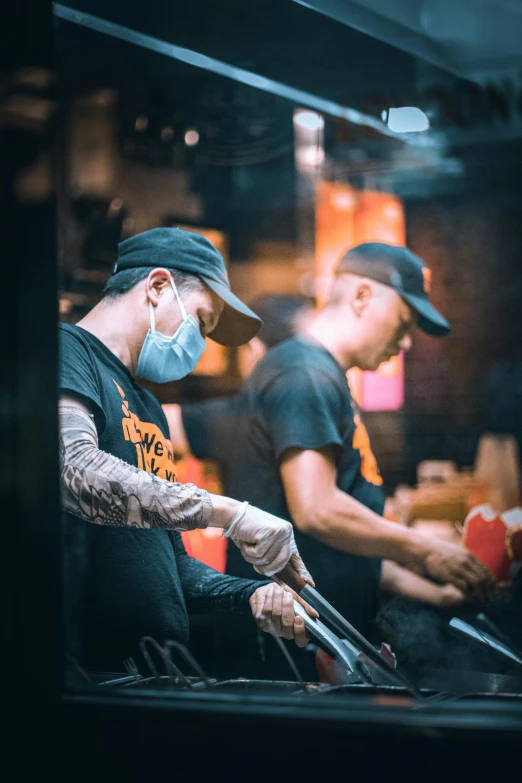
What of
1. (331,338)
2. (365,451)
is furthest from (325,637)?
(331,338)

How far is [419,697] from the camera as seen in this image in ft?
5.46

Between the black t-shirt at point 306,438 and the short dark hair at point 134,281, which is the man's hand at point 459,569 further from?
Result: the short dark hair at point 134,281

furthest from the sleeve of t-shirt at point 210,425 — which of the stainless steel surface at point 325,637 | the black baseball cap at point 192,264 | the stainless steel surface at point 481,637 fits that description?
the stainless steel surface at point 481,637

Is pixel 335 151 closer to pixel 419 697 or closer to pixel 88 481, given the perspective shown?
pixel 88 481

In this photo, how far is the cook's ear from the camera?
6.58 feet

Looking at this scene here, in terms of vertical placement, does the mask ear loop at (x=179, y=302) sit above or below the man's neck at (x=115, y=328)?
above

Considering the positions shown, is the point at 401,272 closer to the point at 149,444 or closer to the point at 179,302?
the point at 179,302

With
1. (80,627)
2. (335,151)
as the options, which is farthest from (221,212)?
(80,627)

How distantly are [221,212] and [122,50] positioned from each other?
42 cm

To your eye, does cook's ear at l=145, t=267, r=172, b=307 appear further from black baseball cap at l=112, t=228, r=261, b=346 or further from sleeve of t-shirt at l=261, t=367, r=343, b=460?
sleeve of t-shirt at l=261, t=367, r=343, b=460

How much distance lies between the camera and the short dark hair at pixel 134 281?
2.01 m

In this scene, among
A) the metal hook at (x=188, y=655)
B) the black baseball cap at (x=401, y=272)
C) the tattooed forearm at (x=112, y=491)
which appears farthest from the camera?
the black baseball cap at (x=401, y=272)

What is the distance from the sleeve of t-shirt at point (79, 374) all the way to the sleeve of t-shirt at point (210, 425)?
0.25 meters

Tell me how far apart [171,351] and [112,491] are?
35 centimetres
